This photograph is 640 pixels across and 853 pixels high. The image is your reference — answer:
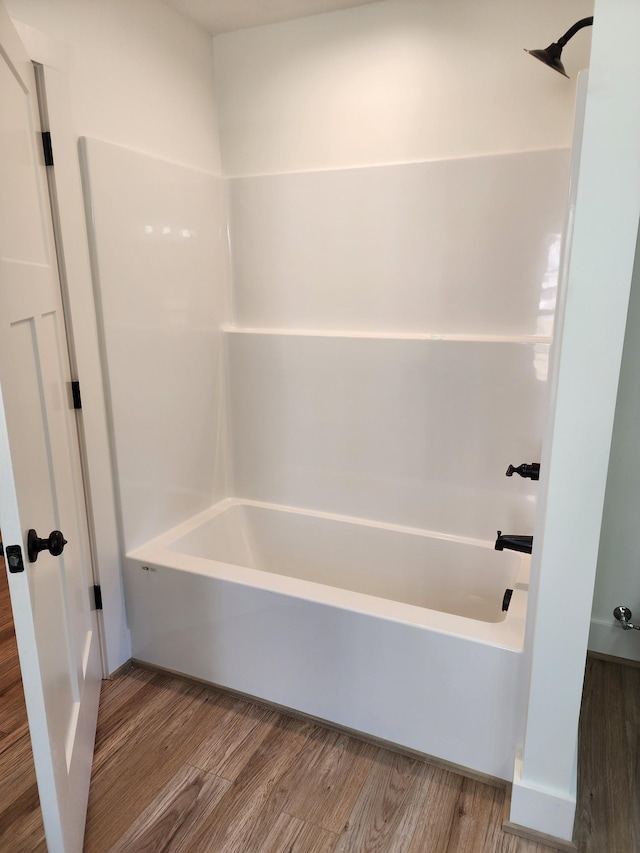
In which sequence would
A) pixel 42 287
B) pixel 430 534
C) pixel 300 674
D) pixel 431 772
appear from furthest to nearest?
pixel 430 534, pixel 300 674, pixel 431 772, pixel 42 287

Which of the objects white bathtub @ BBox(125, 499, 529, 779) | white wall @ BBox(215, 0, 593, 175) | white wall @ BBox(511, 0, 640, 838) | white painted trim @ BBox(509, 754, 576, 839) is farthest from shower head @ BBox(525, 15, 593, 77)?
white painted trim @ BBox(509, 754, 576, 839)

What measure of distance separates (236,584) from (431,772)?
33.4 inches

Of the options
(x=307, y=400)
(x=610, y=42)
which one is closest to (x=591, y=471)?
(x=610, y=42)

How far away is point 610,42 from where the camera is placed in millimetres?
1105

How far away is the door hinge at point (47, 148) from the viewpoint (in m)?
1.73

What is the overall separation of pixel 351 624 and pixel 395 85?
1.99 m

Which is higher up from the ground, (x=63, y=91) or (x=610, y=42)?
(x=63, y=91)

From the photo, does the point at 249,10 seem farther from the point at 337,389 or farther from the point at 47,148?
the point at 337,389

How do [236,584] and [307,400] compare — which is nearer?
[236,584]

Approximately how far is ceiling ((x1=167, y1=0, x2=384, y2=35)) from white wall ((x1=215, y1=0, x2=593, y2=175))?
0.13 ft

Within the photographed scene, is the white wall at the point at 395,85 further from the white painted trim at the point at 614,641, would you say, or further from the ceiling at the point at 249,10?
the white painted trim at the point at 614,641

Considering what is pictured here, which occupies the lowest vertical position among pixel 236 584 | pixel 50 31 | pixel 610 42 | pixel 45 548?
pixel 236 584

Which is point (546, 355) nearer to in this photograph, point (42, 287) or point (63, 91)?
point (42, 287)

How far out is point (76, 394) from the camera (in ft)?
6.38
